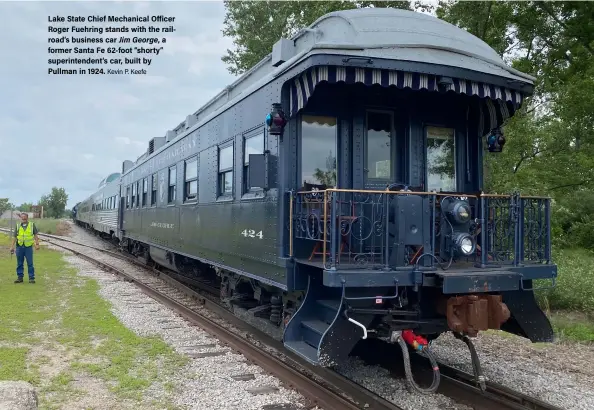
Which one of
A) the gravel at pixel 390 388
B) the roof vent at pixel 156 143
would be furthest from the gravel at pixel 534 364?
the roof vent at pixel 156 143

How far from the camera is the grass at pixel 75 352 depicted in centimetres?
531

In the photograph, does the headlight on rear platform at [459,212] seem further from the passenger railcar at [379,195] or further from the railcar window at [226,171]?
the railcar window at [226,171]

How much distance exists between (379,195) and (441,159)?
5.66ft

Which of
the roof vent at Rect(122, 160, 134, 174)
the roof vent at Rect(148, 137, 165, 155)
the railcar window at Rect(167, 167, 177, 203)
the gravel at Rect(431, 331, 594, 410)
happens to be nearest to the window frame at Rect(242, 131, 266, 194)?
the gravel at Rect(431, 331, 594, 410)

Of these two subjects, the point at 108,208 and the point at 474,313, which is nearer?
the point at 474,313

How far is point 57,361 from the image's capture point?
20.5 ft

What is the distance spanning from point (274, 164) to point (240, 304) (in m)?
2.95

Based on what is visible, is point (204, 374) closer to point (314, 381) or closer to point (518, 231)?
point (314, 381)

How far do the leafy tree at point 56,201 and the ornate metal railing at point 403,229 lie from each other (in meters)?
106

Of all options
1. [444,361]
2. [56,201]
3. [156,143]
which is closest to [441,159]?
[444,361]

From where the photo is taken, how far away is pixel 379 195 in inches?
207

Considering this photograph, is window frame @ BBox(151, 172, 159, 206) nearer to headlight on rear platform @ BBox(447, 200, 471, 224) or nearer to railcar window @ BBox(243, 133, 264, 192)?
railcar window @ BBox(243, 133, 264, 192)

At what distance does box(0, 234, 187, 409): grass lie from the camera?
5.31m

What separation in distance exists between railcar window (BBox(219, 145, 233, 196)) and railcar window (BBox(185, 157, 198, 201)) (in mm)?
1457
